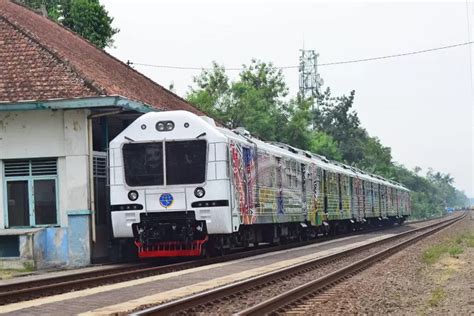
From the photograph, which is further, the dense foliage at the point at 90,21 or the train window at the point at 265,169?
the dense foliage at the point at 90,21

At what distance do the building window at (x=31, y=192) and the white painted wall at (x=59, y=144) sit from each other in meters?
0.24

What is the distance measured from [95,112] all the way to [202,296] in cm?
994

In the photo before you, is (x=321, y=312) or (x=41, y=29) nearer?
(x=321, y=312)

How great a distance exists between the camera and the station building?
18.6 meters

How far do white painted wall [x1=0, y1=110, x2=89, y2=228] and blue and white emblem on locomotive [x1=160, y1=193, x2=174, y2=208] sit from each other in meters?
2.39

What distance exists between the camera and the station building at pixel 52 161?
18.6 metres

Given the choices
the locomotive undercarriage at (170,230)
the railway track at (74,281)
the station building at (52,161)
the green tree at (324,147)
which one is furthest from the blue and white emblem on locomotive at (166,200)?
the green tree at (324,147)

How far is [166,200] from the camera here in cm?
1741

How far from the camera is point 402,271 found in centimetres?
1571

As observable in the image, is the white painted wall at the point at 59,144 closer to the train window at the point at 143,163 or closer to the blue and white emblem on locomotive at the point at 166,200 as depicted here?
the train window at the point at 143,163

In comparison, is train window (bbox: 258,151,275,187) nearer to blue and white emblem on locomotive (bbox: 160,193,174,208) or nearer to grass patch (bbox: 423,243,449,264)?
blue and white emblem on locomotive (bbox: 160,193,174,208)

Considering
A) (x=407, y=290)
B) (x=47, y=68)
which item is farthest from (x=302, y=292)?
(x=47, y=68)

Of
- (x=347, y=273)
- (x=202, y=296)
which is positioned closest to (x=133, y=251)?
(x=347, y=273)

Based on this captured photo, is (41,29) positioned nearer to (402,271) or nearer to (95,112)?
(95,112)
